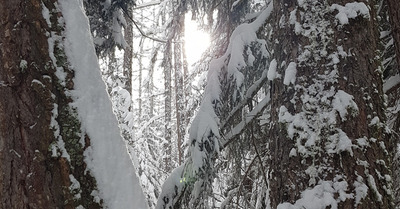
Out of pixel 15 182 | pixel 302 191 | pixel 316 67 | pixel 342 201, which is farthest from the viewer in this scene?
pixel 316 67

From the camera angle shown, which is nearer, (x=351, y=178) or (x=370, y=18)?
(x=351, y=178)

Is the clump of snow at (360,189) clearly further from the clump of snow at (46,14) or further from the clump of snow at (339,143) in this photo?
the clump of snow at (46,14)

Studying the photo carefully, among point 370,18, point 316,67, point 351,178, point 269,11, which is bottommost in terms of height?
point 351,178

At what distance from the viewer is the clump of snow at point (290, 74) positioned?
187 centimetres

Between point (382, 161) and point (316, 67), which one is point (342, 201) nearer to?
point (382, 161)

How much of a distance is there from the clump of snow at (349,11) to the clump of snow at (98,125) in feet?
4.21

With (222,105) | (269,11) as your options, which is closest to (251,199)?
(222,105)

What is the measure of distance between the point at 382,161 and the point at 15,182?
155 cm

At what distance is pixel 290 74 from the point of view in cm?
187

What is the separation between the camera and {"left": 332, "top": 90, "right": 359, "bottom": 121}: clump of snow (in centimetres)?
170

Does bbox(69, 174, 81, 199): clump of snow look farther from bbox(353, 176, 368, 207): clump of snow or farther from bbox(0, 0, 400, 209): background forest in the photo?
bbox(353, 176, 368, 207): clump of snow

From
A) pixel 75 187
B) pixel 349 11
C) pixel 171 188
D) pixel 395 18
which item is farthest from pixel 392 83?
pixel 75 187

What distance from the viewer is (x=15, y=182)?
944mm

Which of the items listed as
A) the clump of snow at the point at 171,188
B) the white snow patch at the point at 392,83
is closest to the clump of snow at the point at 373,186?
the white snow patch at the point at 392,83
